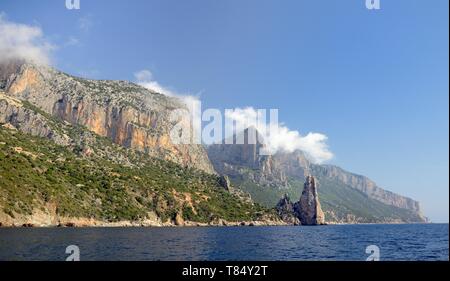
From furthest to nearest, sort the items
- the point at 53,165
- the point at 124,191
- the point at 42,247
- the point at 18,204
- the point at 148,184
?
the point at 148,184, the point at 124,191, the point at 53,165, the point at 18,204, the point at 42,247

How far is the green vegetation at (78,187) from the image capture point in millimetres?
121125

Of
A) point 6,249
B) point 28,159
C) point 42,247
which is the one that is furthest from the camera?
point 28,159

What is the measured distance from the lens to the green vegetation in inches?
4769

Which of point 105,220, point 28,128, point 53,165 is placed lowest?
point 105,220

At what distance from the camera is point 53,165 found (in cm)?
15188

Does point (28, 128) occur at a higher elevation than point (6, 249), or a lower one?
higher

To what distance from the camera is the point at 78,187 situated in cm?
14900

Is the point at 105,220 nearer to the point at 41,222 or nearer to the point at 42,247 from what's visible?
the point at 41,222

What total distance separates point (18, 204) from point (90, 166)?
206 feet

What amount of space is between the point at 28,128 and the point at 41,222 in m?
94.7
